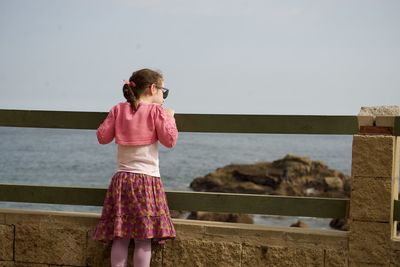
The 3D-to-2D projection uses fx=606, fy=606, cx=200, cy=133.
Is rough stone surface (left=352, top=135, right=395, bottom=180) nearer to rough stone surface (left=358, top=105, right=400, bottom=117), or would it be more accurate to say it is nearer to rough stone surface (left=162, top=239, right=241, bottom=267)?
rough stone surface (left=358, top=105, right=400, bottom=117)

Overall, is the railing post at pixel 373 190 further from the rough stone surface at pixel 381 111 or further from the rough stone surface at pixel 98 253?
the rough stone surface at pixel 98 253

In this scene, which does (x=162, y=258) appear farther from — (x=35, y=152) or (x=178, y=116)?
(x=35, y=152)

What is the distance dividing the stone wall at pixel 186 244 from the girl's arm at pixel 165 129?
70cm

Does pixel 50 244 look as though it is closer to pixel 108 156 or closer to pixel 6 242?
pixel 6 242

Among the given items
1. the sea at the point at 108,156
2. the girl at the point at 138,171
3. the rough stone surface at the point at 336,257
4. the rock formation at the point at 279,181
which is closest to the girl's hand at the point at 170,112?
the girl at the point at 138,171

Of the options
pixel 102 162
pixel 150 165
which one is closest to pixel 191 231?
pixel 150 165

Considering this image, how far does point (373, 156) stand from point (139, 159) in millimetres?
1574

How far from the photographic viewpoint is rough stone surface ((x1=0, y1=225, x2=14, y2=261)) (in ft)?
15.8

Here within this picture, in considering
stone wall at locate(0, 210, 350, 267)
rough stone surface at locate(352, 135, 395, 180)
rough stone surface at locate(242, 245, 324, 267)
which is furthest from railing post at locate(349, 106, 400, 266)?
rough stone surface at locate(242, 245, 324, 267)

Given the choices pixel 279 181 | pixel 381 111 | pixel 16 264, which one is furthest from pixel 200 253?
pixel 279 181

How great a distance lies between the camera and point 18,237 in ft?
15.7

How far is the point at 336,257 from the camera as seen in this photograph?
4.15 metres

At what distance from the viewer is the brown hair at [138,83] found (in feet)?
13.6

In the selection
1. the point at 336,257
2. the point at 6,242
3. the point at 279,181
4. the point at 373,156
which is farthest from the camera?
the point at 279,181
